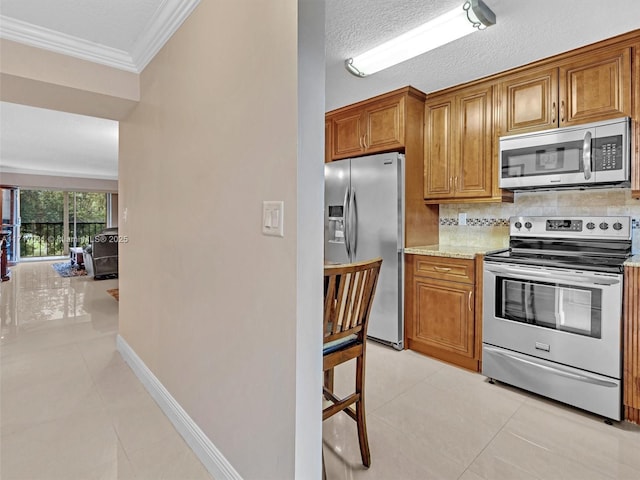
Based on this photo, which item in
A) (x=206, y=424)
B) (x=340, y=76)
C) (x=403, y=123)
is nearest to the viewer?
(x=206, y=424)

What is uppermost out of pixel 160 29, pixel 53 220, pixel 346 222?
pixel 160 29

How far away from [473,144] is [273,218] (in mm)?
2387

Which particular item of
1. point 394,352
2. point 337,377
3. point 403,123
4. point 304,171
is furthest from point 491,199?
point 304,171

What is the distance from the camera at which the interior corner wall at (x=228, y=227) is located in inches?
45.8

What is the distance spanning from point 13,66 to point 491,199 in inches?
135

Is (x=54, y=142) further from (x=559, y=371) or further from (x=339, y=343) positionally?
(x=559, y=371)

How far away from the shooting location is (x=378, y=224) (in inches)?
124

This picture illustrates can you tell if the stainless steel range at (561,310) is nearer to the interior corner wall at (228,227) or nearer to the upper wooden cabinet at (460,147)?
the upper wooden cabinet at (460,147)

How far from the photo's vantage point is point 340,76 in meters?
2.77

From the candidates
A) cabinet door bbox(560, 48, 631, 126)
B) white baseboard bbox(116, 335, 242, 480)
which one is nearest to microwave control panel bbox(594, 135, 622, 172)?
cabinet door bbox(560, 48, 631, 126)

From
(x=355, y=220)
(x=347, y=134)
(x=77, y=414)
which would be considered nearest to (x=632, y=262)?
(x=355, y=220)

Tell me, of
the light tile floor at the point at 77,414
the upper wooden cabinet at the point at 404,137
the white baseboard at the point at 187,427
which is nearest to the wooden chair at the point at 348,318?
the white baseboard at the point at 187,427

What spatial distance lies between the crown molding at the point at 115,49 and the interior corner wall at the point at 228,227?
9 cm

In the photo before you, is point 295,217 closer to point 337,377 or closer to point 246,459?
point 246,459
